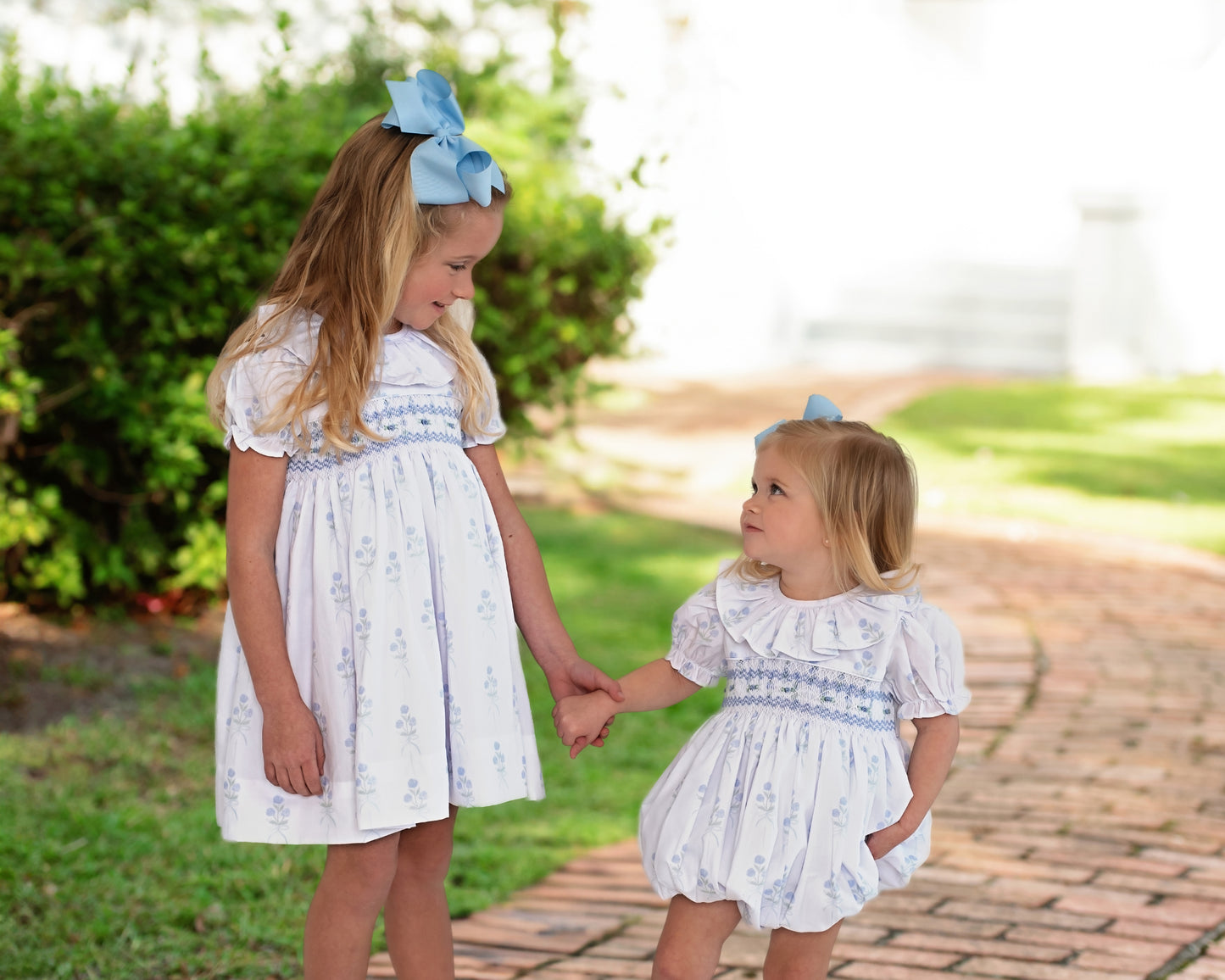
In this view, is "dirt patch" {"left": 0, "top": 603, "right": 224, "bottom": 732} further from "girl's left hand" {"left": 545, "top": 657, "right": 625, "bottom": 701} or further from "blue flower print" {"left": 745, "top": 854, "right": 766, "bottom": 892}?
"blue flower print" {"left": 745, "top": 854, "right": 766, "bottom": 892}

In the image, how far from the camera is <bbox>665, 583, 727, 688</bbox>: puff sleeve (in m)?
2.18

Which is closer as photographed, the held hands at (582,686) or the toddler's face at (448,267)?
the toddler's face at (448,267)

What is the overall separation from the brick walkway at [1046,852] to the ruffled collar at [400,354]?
130 centimetres

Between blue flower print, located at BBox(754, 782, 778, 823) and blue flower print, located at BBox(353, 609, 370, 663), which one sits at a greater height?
blue flower print, located at BBox(353, 609, 370, 663)

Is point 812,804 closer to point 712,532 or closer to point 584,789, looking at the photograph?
point 584,789

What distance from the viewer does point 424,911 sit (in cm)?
228

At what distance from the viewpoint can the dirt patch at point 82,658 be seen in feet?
14.1

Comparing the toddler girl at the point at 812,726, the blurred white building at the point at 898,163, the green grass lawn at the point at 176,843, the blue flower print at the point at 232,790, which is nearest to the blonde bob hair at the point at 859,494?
the toddler girl at the point at 812,726

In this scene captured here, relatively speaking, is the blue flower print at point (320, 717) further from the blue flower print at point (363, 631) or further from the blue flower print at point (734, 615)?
the blue flower print at point (734, 615)

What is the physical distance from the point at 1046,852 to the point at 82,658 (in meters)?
3.24

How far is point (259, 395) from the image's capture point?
2.07 metres

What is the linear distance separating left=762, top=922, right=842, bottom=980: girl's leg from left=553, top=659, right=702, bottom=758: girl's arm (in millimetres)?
417

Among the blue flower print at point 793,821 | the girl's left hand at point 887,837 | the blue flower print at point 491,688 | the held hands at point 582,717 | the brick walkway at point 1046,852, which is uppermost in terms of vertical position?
the blue flower print at point 491,688

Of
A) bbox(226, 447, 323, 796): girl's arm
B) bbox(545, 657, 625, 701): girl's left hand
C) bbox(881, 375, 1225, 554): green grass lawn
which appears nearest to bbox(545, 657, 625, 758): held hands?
bbox(545, 657, 625, 701): girl's left hand
